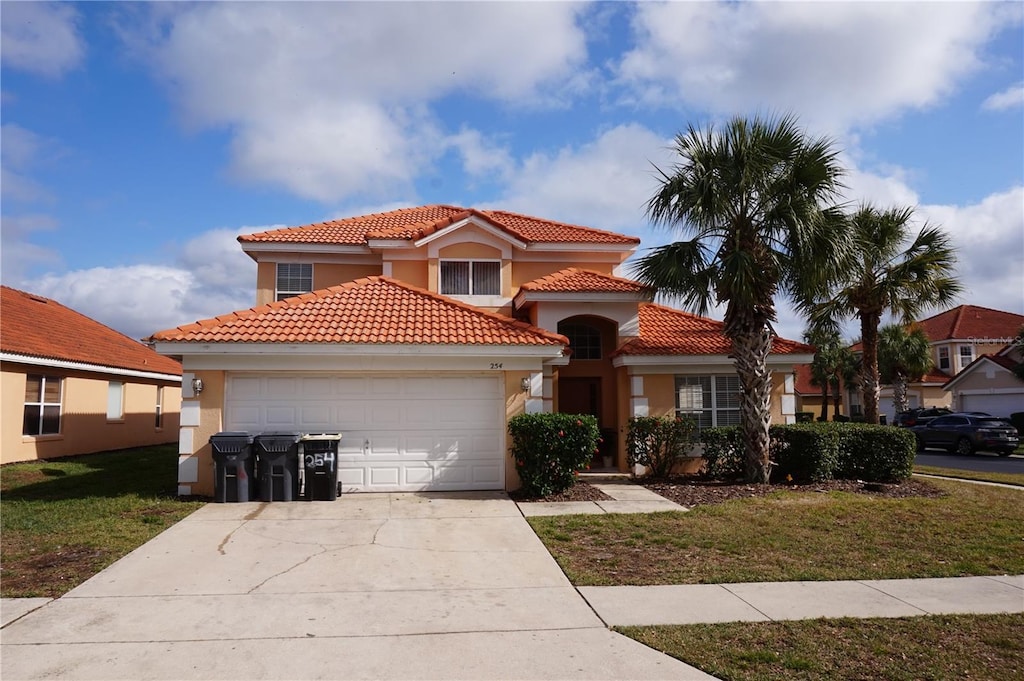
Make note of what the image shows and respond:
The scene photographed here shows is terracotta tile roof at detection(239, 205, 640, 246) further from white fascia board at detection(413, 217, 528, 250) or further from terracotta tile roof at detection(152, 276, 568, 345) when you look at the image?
terracotta tile roof at detection(152, 276, 568, 345)

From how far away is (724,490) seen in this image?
12.7 metres

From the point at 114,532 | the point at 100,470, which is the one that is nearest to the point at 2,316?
the point at 100,470

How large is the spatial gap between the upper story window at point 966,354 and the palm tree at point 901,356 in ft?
23.0

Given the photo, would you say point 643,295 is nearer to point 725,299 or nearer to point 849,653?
point 725,299

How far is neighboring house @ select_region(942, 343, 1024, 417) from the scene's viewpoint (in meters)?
34.4

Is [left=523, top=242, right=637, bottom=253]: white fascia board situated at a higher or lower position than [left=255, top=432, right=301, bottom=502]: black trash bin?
higher

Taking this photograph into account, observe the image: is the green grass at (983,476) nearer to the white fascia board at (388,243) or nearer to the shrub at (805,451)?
the shrub at (805,451)

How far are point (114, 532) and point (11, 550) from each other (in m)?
1.15

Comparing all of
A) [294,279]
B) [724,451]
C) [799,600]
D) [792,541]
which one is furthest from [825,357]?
[799,600]

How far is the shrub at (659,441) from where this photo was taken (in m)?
14.5

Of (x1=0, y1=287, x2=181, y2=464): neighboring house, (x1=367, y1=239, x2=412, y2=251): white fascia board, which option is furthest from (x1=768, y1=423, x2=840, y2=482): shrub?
(x1=0, y1=287, x2=181, y2=464): neighboring house

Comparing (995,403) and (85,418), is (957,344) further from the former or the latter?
(85,418)

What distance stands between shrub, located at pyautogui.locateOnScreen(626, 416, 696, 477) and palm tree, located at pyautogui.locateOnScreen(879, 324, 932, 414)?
2765cm

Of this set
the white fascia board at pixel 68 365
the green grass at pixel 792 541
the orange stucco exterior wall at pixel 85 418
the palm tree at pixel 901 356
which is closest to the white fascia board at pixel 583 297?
the green grass at pixel 792 541
